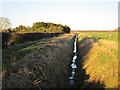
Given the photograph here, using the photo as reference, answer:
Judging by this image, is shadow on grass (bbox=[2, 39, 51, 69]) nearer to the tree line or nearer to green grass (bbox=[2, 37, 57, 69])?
green grass (bbox=[2, 37, 57, 69])

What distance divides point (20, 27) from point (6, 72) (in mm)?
59647

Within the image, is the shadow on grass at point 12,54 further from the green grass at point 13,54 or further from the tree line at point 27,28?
the tree line at point 27,28

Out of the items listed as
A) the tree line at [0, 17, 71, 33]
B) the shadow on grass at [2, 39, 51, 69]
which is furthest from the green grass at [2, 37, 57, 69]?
the tree line at [0, 17, 71, 33]

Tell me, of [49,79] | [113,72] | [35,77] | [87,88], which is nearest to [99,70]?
[113,72]

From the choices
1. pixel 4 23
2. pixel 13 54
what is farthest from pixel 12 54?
pixel 4 23

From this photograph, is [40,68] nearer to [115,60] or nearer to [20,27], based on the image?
[115,60]

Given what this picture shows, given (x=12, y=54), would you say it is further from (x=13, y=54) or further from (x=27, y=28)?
(x=27, y=28)

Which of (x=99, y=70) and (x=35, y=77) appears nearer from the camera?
(x=35, y=77)

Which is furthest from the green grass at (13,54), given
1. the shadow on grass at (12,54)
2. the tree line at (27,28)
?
the tree line at (27,28)

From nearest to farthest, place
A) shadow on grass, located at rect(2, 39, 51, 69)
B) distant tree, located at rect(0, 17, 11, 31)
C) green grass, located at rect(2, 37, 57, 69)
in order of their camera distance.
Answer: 1. shadow on grass, located at rect(2, 39, 51, 69)
2. green grass, located at rect(2, 37, 57, 69)
3. distant tree, located at rect(0, 17, 11, 31)

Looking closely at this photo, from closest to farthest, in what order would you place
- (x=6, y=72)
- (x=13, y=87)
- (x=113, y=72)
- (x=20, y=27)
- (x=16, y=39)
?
(x=13, y=87) → (x=6, y=72) → (x=113, y=72) → (x=16, y=39) → (x=20, y=27)

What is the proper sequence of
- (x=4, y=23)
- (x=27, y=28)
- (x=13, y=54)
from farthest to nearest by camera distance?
(x=27, y=28) < (x=4, y=23) < (x=13, y=54)

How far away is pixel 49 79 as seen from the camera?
8.95 meters

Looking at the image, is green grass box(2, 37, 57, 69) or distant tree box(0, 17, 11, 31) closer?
green grass box(2, 37, 57, 69)
